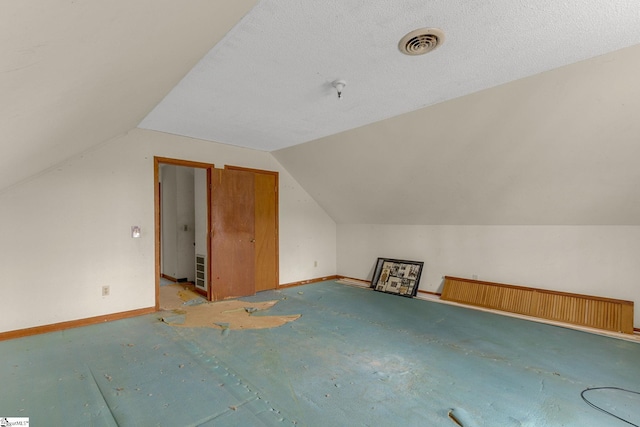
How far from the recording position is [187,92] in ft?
9.29

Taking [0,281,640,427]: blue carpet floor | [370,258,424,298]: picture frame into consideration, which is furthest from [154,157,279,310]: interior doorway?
[370,258,424,298]: picture frame

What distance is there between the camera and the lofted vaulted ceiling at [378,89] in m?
1.31

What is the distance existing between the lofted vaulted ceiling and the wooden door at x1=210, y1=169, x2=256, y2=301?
2.37ft

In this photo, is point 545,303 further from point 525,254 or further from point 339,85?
point 339,85

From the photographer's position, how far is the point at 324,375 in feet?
7.82

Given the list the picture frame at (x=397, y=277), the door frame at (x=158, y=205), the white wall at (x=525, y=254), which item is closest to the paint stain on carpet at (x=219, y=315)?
the door frame at (x=158, y=205)

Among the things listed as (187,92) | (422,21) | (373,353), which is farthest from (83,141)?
(373,353)

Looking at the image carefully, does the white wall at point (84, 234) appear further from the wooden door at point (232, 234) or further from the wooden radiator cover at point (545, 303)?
the wooden radiator cover at point (545, 303)

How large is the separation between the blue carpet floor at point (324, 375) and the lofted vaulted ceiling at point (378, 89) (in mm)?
1599

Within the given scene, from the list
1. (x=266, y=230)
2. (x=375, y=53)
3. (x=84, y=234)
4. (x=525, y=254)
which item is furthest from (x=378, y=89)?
(x=84, y=234)

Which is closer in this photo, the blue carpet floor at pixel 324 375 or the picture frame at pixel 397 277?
the blue carpet floor at pixel 324 375

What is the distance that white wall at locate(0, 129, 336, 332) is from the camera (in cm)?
321

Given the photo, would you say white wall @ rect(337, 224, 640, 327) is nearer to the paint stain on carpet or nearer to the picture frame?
the picture frame

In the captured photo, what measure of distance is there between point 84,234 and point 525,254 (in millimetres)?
5424
